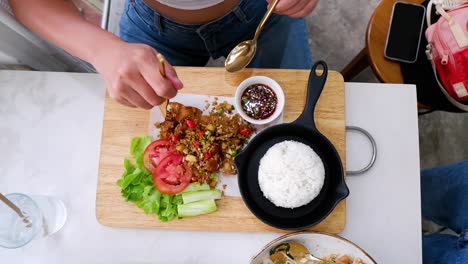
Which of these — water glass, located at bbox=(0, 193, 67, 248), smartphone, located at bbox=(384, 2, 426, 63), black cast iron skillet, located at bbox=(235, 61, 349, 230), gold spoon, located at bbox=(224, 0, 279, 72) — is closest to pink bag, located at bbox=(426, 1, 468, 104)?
smartphone, located at bbox=(384, 2, 426, 63)

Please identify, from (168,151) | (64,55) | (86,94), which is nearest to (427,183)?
(168,151)

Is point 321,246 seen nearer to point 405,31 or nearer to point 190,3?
point 190,3

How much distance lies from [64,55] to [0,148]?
1.06ft

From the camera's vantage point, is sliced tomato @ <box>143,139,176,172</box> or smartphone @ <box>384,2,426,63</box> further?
smartphone @ <box>384,2,426,63</box>

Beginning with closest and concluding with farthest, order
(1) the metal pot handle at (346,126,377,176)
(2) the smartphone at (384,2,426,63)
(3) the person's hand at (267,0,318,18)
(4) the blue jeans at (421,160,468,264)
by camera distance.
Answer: (3) the person's hand at (267,0,318,18), (1) the metal pot handle at (346,126,377,176), (4) the blue jeans at (421,160,468,264), (2) the smartphone at (384,2,426,63)

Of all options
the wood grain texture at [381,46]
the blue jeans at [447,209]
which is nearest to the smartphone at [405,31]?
the wood grain texture at [381,46]

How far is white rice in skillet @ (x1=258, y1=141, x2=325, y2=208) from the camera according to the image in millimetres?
974

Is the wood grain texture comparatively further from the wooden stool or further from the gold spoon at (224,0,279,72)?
the gold spoon at (224,0,279,72)

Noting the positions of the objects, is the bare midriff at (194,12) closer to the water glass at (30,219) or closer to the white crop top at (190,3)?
the white crop top at (190,3)

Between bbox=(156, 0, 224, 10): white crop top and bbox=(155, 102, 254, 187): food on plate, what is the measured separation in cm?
24

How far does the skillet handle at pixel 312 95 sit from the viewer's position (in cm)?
102

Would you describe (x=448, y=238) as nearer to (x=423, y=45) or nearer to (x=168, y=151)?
(x=423, y=45)

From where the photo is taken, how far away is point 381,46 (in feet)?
4.41

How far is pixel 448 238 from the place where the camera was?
1.20 m
